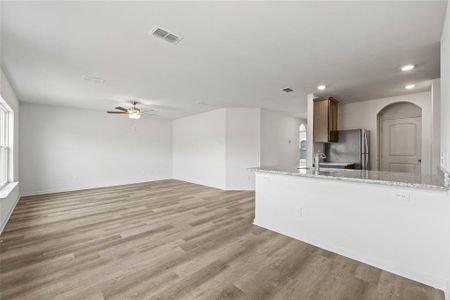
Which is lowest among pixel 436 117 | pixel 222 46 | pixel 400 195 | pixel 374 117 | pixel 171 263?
pixel 171 263

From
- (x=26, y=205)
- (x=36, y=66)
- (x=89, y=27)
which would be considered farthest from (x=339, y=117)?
(x=26, y=205)

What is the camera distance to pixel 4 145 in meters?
4.02

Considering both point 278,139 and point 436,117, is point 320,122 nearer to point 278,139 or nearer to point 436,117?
point 436,117

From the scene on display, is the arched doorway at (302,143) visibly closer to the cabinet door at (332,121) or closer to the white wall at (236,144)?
the white wall at (236,144)

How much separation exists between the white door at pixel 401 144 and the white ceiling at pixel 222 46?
1044 mm

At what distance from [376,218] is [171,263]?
2.40 m

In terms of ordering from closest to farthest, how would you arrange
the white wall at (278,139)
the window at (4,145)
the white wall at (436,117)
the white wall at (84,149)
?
the white wall at (436,117) → the window at (4,145) → the white wall at (84,149) → the white wall at (278,139)

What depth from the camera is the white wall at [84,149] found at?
18.2 feet

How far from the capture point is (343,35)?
221cm

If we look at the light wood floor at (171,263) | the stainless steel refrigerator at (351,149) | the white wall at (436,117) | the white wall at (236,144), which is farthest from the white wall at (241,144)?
the white wall at (436,117)

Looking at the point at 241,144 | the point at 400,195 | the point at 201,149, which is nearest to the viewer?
the point at 400,195

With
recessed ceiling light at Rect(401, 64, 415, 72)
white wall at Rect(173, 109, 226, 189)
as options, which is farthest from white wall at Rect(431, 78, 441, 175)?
white wall at Rect(173, 109, 226, 189)

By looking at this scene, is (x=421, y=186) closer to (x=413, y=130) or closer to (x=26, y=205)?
(x=413, y=130)

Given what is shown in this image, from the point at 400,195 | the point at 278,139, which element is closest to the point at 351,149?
the point at 278,139
